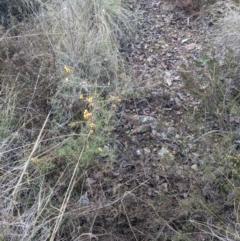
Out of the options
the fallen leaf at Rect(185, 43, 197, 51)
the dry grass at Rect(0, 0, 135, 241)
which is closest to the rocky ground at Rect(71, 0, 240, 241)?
the fallen leaf at Rect(185, 43, 197, 51)

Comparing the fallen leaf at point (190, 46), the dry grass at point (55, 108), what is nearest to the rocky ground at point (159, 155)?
the fallen leaf at point (190, 46)

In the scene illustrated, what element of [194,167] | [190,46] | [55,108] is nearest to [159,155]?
[194,167]

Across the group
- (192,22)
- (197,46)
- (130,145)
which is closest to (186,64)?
(197,46)

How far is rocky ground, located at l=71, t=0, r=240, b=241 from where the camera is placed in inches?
108

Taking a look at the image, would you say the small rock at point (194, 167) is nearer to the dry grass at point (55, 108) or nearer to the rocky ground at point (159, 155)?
the rocky ground at point (159, 155)

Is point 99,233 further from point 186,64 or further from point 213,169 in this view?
point 186,64

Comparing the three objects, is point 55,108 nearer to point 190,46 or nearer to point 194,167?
point 194,167

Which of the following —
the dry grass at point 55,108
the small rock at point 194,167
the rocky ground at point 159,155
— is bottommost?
the small rock at point 194,167

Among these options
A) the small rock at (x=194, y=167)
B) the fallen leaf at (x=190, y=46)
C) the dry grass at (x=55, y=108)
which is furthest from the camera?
the fallen leaf at (x=190, y=46)

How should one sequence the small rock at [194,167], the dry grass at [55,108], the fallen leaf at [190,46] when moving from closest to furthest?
the dry grass at [55,108] → the small rock at [194,167] → the fallen leaf at [190,46]

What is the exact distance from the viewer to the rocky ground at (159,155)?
108 inches

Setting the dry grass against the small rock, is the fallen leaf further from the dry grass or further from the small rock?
the small rock

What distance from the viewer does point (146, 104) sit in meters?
3.65

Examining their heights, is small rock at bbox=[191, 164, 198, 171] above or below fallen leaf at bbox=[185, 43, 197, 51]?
below
